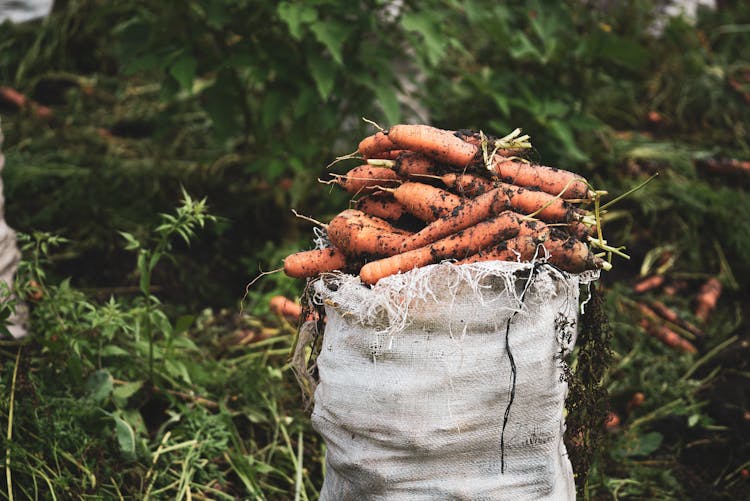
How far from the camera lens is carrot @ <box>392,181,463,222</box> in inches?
75.0

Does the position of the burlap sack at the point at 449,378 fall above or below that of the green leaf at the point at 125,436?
above

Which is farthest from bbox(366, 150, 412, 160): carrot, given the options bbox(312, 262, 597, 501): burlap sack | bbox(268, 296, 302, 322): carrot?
bbox(268, 296, 302, 322): carrot

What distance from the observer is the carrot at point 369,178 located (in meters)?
2.08

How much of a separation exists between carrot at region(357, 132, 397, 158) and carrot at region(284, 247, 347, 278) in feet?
0.97

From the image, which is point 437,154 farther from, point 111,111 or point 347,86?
point 111,111

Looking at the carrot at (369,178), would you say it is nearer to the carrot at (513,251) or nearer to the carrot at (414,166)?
the carrot at (414,166)

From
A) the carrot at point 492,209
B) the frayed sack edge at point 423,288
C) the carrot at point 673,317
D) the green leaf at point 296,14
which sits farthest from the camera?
the carrot at point 673,317

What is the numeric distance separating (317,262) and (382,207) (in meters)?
0.24

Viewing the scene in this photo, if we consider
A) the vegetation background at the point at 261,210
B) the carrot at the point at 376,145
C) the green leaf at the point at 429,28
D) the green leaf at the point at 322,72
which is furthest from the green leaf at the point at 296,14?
the carrot at the point at 376,145

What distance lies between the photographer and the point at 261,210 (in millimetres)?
3881

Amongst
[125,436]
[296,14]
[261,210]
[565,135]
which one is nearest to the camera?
[125,436]

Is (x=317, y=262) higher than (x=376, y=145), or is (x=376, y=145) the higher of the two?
(x=376, y=145)

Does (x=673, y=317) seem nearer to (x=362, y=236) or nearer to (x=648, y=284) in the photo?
(x=648, y=284)

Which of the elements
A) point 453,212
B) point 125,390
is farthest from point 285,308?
point 453,212
